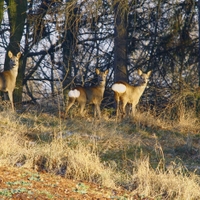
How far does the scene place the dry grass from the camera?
7.11m

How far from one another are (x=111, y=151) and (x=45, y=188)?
326 cm

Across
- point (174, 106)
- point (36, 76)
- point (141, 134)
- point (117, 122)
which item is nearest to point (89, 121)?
point (117, 122)

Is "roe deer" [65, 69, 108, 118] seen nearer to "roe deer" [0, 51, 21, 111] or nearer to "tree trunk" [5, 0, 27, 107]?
"roe deer" [0, 51, 21, 111]

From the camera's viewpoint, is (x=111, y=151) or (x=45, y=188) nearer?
(x=45, y=188)

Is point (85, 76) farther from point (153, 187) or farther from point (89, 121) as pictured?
point (153, 187)

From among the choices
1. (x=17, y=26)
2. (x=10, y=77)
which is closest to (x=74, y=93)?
(x=10, y=77)

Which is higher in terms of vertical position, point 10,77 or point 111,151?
point 10,77

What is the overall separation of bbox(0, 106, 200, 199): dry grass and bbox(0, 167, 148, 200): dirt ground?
1.00 feet

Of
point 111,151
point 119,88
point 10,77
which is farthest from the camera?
point 10,77

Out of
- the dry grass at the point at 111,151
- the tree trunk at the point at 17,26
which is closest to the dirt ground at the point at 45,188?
the dry grass at the point at 111,151

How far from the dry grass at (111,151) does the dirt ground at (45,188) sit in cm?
30

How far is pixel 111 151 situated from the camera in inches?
374

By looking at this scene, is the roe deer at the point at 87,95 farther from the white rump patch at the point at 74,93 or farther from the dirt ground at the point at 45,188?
the dirt ground at the point at 45,188

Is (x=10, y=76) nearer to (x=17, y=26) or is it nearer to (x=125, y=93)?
(x=17, y=26)
